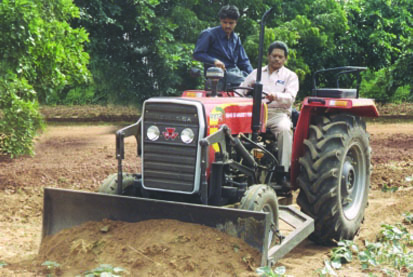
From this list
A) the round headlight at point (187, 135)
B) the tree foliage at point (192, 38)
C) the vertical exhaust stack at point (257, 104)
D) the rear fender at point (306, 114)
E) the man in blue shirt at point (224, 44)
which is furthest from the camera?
the tree foliage at point (192, 38)

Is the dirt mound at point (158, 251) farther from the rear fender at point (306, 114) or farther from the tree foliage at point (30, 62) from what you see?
the tree foliage at point (30, 62)

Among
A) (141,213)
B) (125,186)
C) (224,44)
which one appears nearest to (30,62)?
(224,44)

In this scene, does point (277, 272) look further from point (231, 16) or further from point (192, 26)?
point (192, 26)

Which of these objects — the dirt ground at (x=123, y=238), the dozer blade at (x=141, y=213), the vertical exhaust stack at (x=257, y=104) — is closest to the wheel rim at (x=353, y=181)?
the dirt ground at (x=123, y=238)

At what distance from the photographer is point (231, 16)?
6.79 metres

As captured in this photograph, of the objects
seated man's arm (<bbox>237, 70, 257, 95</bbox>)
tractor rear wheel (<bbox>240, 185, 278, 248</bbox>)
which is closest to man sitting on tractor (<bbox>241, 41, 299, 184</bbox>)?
seated man's arm (<bbox>237, 70, 257, 95</bbox>)

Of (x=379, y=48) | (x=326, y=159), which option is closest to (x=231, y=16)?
(x=326, y=159)

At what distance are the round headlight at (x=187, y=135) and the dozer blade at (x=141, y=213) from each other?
22.1 inches

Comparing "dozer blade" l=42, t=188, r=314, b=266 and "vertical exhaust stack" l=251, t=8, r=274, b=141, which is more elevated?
"vertical exhaust stack" l=251, t=8, r=274, b=141

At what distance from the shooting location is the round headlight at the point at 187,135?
505cm

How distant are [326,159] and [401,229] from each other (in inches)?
54.3

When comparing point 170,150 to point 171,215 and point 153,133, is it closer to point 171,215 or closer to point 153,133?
point 153,133

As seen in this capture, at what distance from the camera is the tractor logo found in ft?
16.8

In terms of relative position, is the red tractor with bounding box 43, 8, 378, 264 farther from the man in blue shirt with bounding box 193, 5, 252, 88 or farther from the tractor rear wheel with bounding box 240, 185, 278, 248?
the man in blue shirt with bounding box 193, 5, 252, 88
